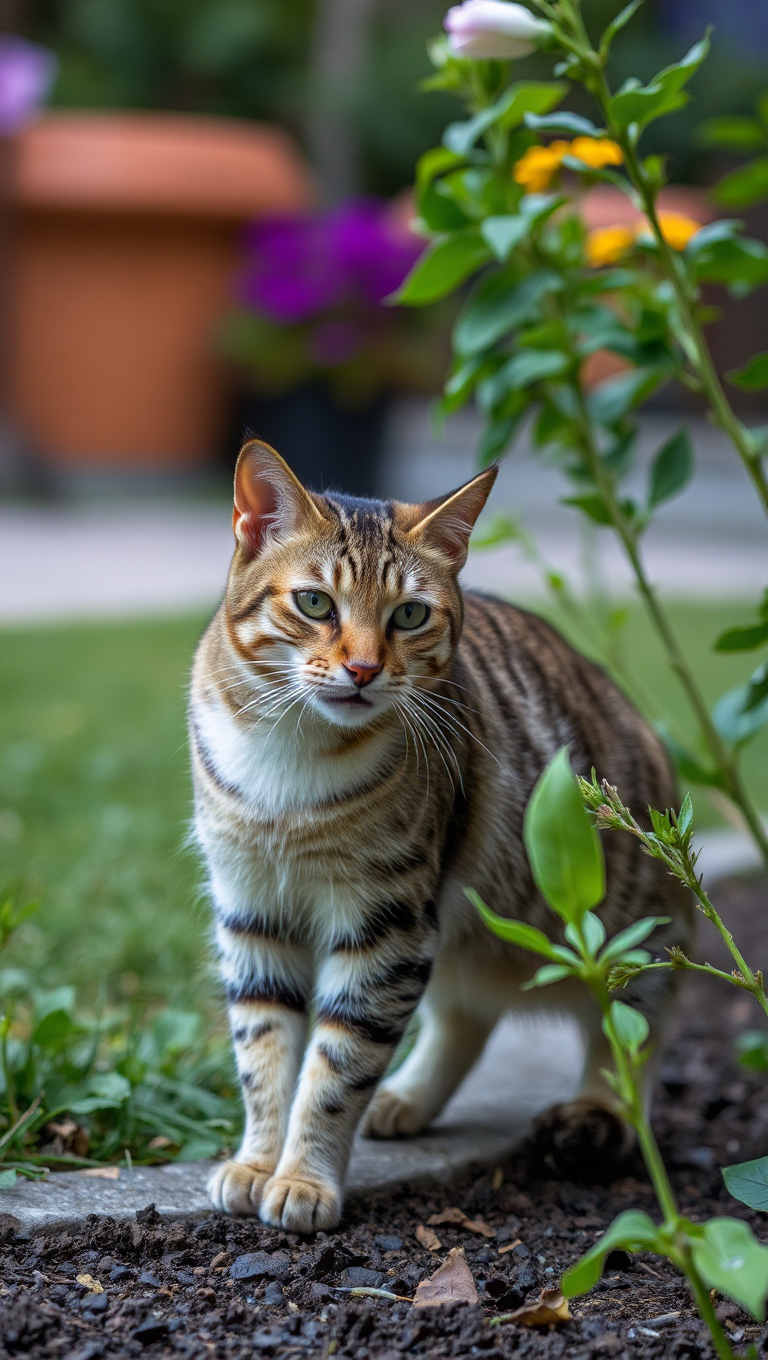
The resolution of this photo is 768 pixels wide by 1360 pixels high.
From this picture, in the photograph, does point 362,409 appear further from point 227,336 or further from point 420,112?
point 420,112

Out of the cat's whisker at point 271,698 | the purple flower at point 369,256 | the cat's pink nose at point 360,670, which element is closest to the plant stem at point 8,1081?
the cat's whisker at point 271,698

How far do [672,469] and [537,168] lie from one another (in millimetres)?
619

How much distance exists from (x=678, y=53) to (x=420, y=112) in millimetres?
2205

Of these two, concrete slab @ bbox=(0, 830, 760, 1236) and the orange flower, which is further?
the orange flower

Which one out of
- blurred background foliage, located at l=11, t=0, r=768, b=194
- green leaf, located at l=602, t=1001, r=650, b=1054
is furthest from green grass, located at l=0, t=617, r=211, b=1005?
blurred background foliage, located at l=11, t=0, r=768, b=194

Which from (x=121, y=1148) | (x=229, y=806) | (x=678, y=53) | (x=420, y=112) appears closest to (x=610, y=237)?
(x=229, y=806)

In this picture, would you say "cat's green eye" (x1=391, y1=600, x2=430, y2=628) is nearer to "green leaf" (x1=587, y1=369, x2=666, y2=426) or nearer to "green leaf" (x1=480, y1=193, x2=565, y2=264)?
"green leaf" (x1=480, y1=193, x2=565, y2=264)

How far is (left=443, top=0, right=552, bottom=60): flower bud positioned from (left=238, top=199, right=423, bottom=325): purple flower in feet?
19.4

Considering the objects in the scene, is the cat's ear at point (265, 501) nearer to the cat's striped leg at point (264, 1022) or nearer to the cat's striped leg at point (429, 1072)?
the cat's striped leg at point (264, 1022)

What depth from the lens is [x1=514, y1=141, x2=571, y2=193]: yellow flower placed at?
8.24 ft

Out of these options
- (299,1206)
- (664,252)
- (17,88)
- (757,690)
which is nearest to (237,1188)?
(299,1206)

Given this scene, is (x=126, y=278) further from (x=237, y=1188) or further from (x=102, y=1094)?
(x=237, y=1188)

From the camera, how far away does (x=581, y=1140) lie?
2.20 m

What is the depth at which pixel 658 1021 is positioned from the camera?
2375 millimetres
